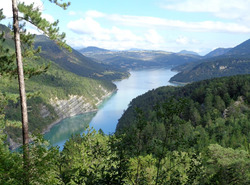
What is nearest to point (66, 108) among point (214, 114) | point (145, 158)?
point (214, 114)

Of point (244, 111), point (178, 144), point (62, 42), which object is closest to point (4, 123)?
point (62, 42)

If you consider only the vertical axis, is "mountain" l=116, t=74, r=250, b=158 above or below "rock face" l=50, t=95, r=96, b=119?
above

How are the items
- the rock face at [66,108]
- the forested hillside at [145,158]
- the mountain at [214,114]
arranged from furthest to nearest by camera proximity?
1. the rock face at [66,108]
2. the mountain at [214,114]
3. the forested hillside at [145,158]

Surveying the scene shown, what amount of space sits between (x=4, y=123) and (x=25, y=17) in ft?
37.8

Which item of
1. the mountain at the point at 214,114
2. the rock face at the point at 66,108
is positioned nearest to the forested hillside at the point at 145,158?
the mountain at the point at 214,114

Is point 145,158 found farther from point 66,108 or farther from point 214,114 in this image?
point 66,108

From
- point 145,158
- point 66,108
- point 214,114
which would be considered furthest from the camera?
point 66,108

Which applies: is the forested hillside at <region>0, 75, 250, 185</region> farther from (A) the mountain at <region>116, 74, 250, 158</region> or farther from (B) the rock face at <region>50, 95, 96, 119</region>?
(B) the rock face at <region>50, 95, 96, 119</region>

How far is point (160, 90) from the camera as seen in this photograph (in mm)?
177500

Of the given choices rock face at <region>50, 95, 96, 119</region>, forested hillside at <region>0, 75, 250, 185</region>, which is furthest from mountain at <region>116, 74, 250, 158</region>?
rock face at <region>50, 95, 96, 119</region>

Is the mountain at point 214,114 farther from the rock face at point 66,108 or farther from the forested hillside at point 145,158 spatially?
the rock face at point 66,108

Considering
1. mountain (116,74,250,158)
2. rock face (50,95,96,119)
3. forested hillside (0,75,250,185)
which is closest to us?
forested hillside (0,75,250,185)

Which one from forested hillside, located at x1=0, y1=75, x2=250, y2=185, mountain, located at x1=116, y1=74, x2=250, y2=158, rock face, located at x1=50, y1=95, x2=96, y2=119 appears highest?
forested hillside, located at x1=0, y1=75, x2=250, y2=185

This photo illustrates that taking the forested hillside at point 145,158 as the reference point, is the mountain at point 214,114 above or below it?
below
